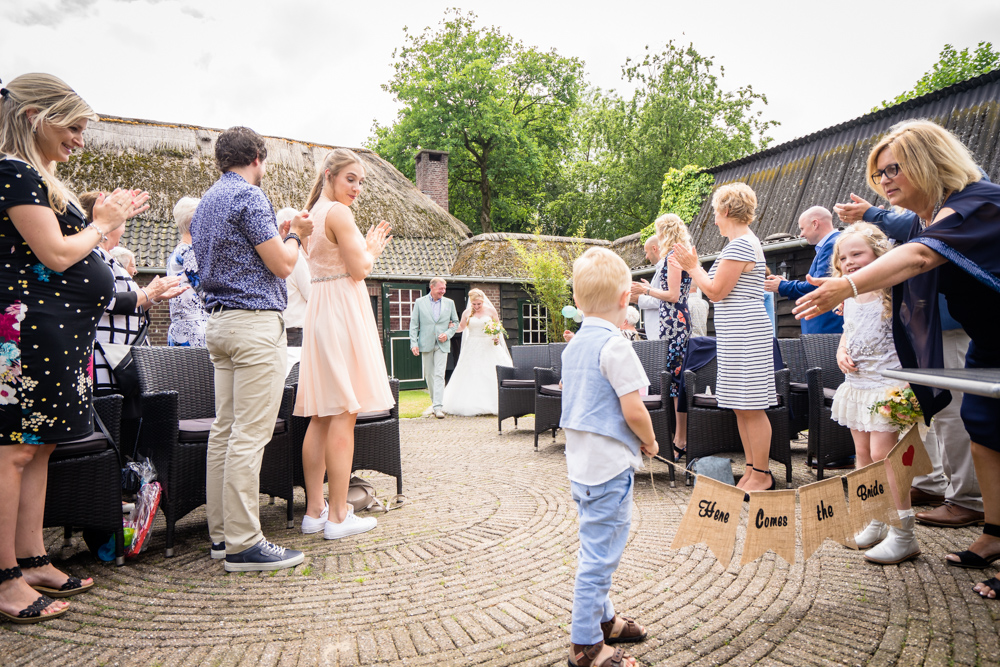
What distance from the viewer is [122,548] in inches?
118

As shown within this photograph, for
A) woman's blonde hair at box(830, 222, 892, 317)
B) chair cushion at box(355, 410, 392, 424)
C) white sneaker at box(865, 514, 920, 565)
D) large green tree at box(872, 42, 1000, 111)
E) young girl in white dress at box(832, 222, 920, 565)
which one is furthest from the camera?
large green tree at box(872, 42, 1000, 111)

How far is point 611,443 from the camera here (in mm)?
1886

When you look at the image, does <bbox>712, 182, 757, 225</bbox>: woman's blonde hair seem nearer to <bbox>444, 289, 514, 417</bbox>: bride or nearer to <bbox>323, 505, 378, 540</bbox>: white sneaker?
<bbox>323, 505, 378, 540</bbox>: white sneaker

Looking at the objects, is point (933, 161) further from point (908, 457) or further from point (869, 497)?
point (869, 497)

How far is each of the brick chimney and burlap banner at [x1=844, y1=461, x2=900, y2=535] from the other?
18809 millimetres

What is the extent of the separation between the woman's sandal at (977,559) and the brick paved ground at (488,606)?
0.13ft

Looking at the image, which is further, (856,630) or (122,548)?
(122,548)

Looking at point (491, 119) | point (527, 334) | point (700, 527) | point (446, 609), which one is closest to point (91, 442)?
point (446, 609)

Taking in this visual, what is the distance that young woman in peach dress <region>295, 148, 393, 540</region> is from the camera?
3262 mm

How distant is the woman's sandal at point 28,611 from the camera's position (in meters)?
2.28

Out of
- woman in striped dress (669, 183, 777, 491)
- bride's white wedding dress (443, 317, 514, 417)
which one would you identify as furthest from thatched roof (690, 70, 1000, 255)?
woman in striped dress (669, 183, 777, 491)

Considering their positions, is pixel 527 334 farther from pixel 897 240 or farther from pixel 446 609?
pixel 446 609

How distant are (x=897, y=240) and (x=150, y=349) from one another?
4.68 metres

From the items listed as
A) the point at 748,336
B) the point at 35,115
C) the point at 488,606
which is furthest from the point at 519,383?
the point at 35,115
